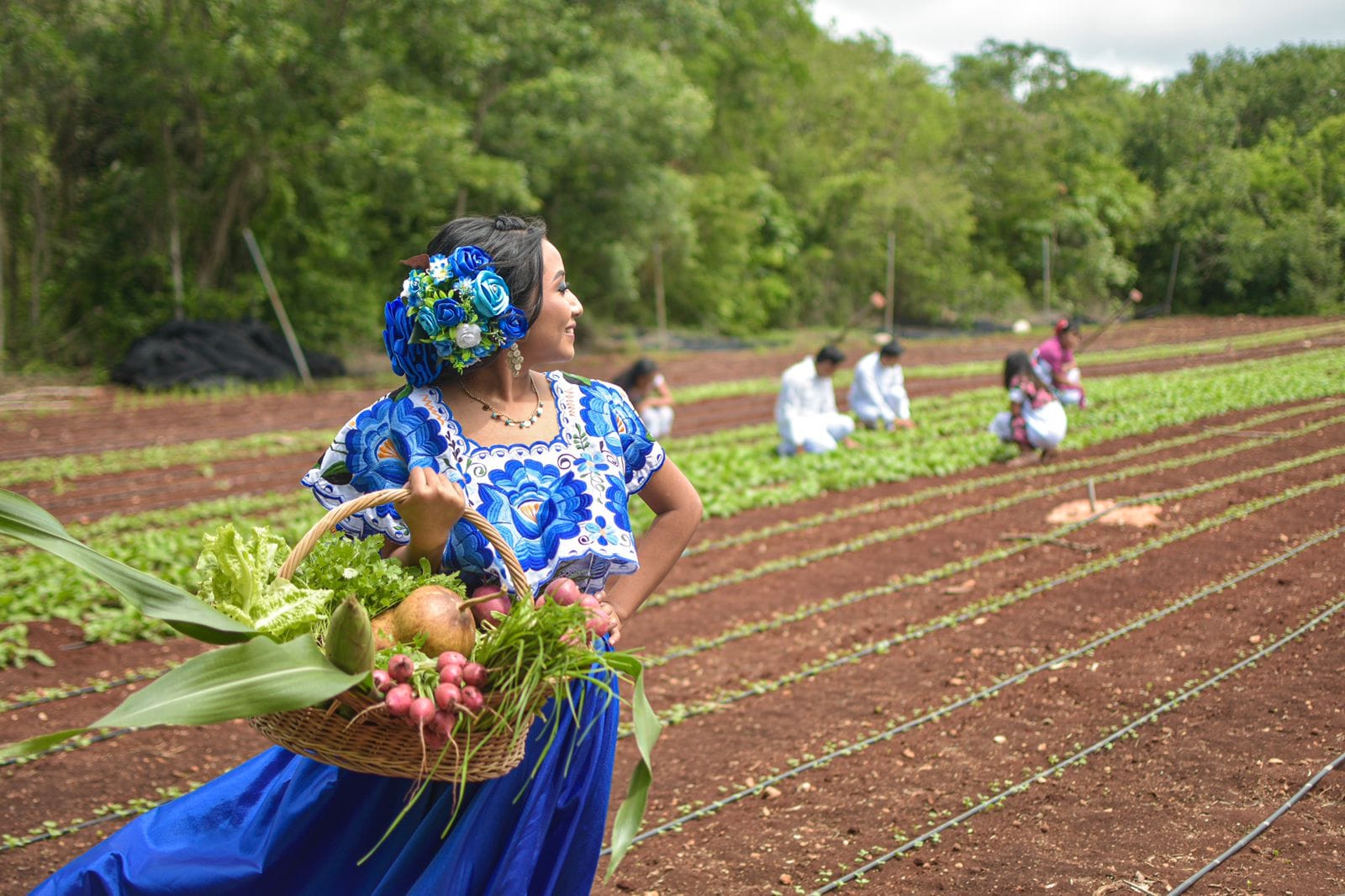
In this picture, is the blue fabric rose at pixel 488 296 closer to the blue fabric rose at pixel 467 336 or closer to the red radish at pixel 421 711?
the blue fabric rose at pixel 467 336

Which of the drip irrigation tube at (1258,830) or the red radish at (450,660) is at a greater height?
the red radish at (450,660)

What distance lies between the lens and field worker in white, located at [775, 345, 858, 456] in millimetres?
10523

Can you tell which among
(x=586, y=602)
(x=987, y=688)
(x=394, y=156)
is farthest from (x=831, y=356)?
(x=394, y=156)

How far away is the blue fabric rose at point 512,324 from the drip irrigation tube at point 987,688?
5.59 ft

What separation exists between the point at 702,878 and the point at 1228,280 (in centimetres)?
1936

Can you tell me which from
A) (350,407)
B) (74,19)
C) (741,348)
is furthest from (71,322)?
(741,348)

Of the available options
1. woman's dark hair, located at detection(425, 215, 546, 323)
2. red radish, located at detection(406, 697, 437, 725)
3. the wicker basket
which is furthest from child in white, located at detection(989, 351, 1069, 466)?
red radish, located at detection(406, 697, 437, 725)

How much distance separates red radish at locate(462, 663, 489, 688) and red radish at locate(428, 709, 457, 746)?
7 cm

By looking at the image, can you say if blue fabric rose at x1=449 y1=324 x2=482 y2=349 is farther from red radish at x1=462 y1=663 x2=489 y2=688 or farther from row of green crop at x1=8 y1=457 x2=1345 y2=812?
row of green crop at x1=8 y1=457 x2=1345 y2=812

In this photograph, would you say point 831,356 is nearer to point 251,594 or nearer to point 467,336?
point 467,336

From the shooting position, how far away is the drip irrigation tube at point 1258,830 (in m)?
3.01

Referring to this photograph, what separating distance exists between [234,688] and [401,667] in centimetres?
25

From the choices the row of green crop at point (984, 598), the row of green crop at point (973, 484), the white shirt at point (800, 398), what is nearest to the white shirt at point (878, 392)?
the white shirt at point (800, 398)

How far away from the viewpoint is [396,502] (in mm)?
2049
